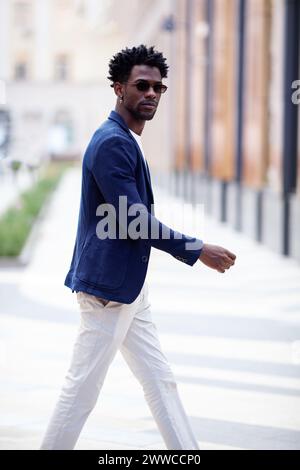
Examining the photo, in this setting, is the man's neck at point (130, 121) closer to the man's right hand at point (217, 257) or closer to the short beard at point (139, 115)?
the short beard at point (139, 115)

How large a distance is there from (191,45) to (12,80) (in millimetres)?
70847

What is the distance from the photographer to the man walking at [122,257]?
4.91 metres

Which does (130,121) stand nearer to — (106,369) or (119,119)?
(119,119)

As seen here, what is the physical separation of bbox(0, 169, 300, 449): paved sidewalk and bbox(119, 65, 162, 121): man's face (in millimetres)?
2031

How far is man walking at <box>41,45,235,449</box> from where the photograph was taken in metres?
4.91

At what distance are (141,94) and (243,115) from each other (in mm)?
25231

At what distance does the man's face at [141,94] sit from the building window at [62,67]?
112426 millimetres

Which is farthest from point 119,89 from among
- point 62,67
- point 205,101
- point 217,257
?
point 62,67

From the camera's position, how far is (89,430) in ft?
22.8

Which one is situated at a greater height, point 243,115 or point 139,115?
point 139,115

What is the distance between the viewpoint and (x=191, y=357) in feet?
31.5

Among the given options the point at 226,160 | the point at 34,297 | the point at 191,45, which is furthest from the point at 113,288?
the point at 191,45

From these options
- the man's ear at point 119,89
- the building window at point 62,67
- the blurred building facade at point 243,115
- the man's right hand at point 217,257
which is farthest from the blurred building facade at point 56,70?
the man's right hand at point 217,257

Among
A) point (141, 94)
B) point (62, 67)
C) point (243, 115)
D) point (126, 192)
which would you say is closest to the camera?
point (126, 192)
